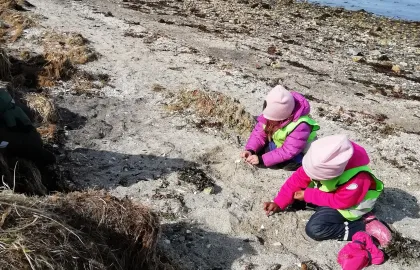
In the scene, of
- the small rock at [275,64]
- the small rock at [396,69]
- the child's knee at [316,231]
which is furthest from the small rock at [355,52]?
the child's knee at [316,231]

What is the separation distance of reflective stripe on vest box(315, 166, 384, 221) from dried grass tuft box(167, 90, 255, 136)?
2498mm

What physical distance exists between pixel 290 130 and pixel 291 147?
8.3 inches

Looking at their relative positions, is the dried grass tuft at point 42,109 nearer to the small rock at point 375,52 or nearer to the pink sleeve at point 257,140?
the pink sleeve at point 257,140

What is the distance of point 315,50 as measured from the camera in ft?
41.8

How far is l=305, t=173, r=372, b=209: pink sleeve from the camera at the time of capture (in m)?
4.36

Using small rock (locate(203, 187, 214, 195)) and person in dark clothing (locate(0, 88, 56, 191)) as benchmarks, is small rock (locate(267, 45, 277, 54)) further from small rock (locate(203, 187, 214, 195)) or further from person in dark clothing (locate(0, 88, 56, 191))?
person in dark clothing (locate(0, 88, 56, 191))

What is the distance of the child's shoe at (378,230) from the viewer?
4.48 meters

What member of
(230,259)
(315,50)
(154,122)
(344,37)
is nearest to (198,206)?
(230,259)

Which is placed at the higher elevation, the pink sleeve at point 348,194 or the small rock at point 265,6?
the pink sleeve at point 348,194

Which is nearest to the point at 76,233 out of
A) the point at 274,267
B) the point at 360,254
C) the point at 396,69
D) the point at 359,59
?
the point at 274,267

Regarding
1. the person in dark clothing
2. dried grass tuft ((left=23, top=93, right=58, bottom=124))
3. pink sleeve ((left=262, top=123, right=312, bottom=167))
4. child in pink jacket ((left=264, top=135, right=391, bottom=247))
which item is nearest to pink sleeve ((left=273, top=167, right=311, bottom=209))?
child in pink jacket ((left=264, top=135, right=391, bottom=247))

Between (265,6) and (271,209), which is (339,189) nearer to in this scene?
(271,209)

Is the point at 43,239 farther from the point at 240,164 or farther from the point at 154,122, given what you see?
the point at 154,122

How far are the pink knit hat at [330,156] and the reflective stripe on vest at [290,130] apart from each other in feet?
3.63
